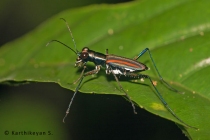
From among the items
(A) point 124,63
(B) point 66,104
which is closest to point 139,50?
(A) point 124,63

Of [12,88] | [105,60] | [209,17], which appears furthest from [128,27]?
[12,88]

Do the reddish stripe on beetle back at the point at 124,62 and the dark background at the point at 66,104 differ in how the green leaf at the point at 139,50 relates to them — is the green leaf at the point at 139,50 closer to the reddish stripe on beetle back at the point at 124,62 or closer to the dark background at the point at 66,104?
the reddish stripe on beetle back at the point at 124,62

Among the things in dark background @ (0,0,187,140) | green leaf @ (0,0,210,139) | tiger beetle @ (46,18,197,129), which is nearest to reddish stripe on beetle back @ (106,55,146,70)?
tiger beetle @ (46,18,197,129)

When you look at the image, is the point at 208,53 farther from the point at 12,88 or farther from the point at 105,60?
the point at 12,88

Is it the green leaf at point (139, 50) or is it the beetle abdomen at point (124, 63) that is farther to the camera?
the beetle abdomen at point (124, 63)

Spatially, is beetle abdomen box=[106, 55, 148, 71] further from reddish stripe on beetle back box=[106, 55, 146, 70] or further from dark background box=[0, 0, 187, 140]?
dark background box=[0, 0, 187, 140]

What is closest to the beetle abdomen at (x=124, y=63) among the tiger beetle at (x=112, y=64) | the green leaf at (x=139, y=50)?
the tiger beetle at (x=112, y=64)
